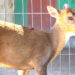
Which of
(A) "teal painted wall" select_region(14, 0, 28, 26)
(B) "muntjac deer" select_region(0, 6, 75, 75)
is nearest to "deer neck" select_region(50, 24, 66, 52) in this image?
(B) "muntjac deer" select_region(0, 6, 75, 75)

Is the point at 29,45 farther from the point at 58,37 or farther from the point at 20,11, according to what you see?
the point at 20,11

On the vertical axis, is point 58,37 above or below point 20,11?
below

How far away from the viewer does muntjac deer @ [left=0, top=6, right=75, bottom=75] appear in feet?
6.78

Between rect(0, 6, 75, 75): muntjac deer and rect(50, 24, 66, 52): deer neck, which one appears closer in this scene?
rect(0, 6, 75, 75): muntjac deer

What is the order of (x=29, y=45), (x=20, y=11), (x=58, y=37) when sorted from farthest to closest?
(x=20, y=11) → (x=58, y=37) → (x=29, y=45)

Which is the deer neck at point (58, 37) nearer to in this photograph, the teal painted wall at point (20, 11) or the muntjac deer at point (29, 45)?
the muntjac deer at point (29, 45)

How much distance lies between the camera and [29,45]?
2104 mm

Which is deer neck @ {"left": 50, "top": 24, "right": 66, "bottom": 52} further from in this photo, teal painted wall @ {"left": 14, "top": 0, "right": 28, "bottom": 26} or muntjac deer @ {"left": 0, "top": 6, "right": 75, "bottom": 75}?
teal painted wall @ {"left": 14, "top": 0, "right": 28, "bottom": 26}

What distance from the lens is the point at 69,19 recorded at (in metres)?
2.14

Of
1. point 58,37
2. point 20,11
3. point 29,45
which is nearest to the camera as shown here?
point 29,45

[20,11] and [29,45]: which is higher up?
[20,11]

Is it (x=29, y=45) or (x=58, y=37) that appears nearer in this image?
(x=29, y=45)

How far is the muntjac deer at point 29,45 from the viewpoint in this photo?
2.07 meters

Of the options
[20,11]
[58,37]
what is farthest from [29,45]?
[20,11]
